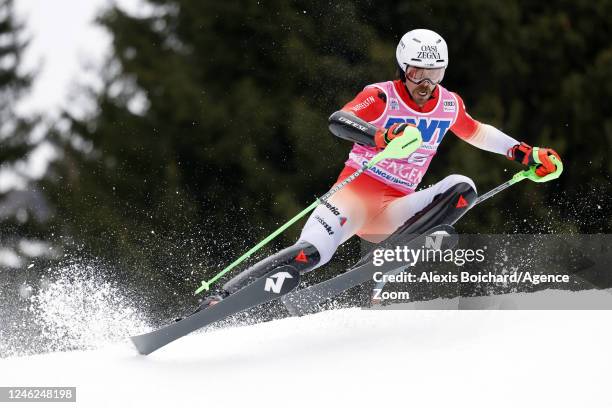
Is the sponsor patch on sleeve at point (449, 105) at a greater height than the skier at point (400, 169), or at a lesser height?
greater

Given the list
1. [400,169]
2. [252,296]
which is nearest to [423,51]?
[400,169]

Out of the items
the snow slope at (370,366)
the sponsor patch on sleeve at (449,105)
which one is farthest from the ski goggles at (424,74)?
the snow slope at (370,366)

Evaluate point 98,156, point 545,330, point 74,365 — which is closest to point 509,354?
point 545,330

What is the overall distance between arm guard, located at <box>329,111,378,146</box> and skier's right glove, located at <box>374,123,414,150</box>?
0.03 meters

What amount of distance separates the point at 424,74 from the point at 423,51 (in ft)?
0.38

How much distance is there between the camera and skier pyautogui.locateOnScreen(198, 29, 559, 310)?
4246mm

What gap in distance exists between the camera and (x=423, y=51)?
420 cm

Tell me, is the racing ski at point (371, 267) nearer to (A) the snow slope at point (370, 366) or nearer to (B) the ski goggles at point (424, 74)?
(A) the snow slope at point (370, 366)

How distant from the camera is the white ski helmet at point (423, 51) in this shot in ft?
13.8

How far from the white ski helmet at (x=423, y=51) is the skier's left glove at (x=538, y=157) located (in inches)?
26.9

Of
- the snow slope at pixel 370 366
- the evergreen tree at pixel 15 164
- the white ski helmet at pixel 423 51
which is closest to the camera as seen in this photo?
the snow slope at pixel 370 366

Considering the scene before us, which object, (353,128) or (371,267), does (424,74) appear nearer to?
(353,128)

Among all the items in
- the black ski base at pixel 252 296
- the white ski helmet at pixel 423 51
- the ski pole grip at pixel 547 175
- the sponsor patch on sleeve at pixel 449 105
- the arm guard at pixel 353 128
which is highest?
the white ski helmet at pixel 423 51

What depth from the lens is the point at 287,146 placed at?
449 inches
